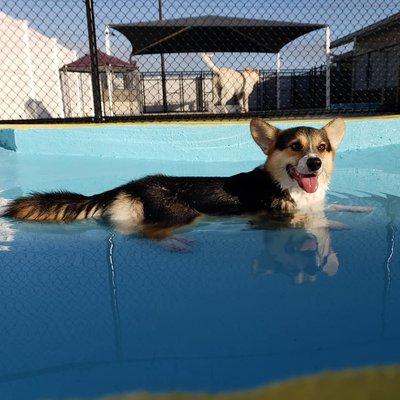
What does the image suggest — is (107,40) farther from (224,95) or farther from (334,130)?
(334,130)

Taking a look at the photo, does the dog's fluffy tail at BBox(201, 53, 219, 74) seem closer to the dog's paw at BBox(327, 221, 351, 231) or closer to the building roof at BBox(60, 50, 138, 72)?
the building roof at BBox(60, 50, 138, 72)

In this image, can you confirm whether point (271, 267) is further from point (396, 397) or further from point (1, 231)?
point (1, 231)

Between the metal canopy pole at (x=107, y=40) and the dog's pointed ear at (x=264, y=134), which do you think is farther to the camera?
the metal canopy pole at (x=107, y=40)

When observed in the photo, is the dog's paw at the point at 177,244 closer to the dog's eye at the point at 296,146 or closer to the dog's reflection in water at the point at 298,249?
the dog's reflection in water at the point at 298,249

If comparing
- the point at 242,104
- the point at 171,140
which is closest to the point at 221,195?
the point at 171,140

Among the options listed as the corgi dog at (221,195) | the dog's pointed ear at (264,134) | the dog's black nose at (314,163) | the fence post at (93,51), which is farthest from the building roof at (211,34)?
the dog's black nose at (314,163)

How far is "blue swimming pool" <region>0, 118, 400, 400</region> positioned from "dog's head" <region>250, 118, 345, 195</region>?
1.11 feet

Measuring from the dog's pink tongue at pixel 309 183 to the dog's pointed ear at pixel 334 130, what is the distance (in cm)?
39

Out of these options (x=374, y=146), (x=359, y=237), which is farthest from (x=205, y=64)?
(x=359, y=237)

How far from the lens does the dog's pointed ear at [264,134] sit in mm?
3193

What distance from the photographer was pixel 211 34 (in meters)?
12.2

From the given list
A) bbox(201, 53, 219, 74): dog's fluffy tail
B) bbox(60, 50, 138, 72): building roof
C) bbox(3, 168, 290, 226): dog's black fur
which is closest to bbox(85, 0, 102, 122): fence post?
bbox(3, 168, 290, 226): dog's black fur

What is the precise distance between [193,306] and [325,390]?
621 mm

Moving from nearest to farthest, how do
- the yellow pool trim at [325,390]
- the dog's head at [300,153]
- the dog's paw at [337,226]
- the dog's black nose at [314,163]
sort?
the yellow pool trim at [325,390] < the dog's paw at [337,226] < the dog's black nose at [314,163] < the dog's head at [300,153]
